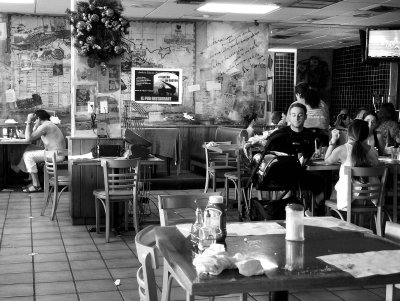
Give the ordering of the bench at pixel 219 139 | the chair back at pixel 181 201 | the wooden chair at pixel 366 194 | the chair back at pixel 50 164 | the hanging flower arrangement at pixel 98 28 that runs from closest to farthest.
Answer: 1. the chair back at pixel 181 201
2. the wooden chair at pixel 366 194
3. the hanging flower arrangement at pixel 98 28
4. the chair back at pixel 50 164
5. the bench at pixel 219 139

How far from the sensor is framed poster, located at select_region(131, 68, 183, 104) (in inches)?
464

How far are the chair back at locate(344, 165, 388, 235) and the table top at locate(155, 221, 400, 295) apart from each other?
233 cm

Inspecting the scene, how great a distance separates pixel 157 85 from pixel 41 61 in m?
2.24

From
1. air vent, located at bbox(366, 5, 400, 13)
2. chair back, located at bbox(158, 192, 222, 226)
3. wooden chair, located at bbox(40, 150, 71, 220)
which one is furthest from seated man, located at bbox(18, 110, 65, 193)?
air vent, located at bbox(366, 5, 400, 13)

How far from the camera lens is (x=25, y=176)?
10758 millimetres

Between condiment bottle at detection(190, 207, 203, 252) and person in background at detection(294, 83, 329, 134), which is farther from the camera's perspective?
person in background at detection(294, 83, 329, 134)

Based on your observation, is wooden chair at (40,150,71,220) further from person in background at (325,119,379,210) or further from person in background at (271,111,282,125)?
person in background at (271,111,282,125)

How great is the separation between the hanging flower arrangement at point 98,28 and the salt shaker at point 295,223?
488 centimetres

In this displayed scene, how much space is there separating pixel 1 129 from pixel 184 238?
346 inches

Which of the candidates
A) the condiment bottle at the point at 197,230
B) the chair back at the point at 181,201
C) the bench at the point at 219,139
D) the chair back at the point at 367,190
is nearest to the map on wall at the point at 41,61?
the bench at the point at 219,139

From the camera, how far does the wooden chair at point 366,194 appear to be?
212 inches

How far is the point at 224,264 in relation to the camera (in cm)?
229

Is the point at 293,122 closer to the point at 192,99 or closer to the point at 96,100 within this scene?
the point at 96,100

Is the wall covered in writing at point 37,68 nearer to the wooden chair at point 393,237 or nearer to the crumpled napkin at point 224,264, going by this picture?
the wooden chair at point 393,237
